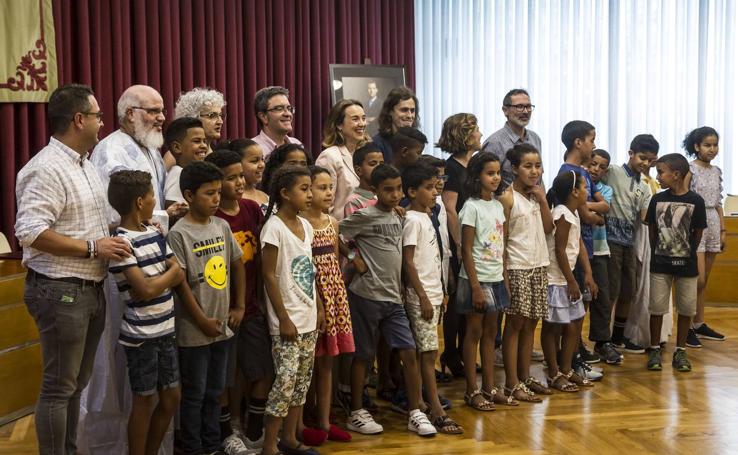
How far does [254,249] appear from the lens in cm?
347

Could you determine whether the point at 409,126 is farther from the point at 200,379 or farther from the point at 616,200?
the point at 200,379

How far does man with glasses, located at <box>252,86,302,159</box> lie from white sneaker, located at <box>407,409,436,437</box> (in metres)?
1.26

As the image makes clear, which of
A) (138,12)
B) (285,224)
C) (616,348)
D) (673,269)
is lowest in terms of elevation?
(616,348)

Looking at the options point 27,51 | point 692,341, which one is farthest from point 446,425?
point 27,51

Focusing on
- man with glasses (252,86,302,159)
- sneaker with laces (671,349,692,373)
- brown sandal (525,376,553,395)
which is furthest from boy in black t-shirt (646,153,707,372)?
man with glasses (252,86,302,159)

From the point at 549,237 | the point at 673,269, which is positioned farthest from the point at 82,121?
the point at 673,269

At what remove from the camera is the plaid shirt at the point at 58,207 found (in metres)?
2.83

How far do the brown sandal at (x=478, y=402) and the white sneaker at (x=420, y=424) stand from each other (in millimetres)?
362

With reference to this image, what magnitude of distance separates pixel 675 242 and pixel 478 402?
1469mm

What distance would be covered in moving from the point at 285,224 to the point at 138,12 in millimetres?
2710

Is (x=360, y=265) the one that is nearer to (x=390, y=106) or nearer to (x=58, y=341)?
(x=390, y=106)

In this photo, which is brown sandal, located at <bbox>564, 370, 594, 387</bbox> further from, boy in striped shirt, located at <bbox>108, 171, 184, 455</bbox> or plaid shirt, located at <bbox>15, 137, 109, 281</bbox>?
plaid shirt, located at <bbox>15, 137, 109, 281</bbox>

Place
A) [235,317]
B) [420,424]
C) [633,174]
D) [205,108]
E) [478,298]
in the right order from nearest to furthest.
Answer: [235,317], [420,424], [205,108], [478,298], [633,174]

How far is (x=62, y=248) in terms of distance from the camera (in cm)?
283
